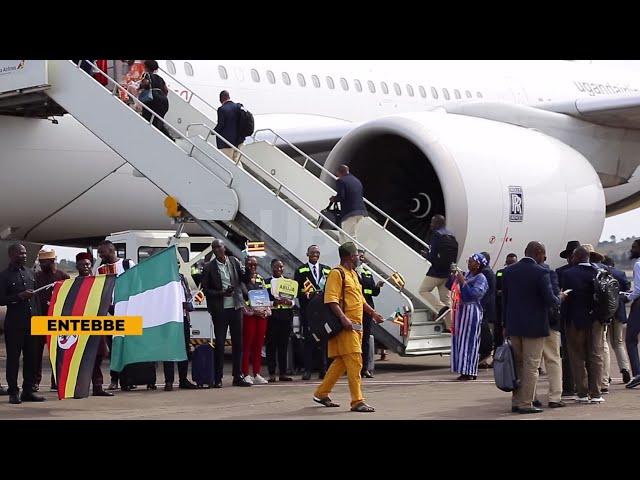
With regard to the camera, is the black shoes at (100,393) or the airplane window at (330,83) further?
the airplane window at (330,83)

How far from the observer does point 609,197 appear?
17359mm

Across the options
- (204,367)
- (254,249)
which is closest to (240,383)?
(204,367)

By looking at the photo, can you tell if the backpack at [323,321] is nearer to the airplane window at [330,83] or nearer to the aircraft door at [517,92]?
the airplane window at [330,83]

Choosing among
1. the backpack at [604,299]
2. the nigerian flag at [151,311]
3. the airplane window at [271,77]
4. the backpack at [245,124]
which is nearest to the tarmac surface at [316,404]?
the nigerian flag at [151,311]

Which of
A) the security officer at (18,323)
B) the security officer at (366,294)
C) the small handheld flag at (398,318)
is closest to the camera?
the security officer at (18,323)

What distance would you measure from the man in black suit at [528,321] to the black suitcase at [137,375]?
3.33 metres

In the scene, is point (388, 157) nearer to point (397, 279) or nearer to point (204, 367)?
point (397, 279)

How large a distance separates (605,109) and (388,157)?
9.18 feet

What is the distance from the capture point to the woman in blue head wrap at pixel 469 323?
34.3 feet

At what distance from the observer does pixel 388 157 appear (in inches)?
528

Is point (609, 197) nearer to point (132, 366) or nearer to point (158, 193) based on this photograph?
point (158, 193)
